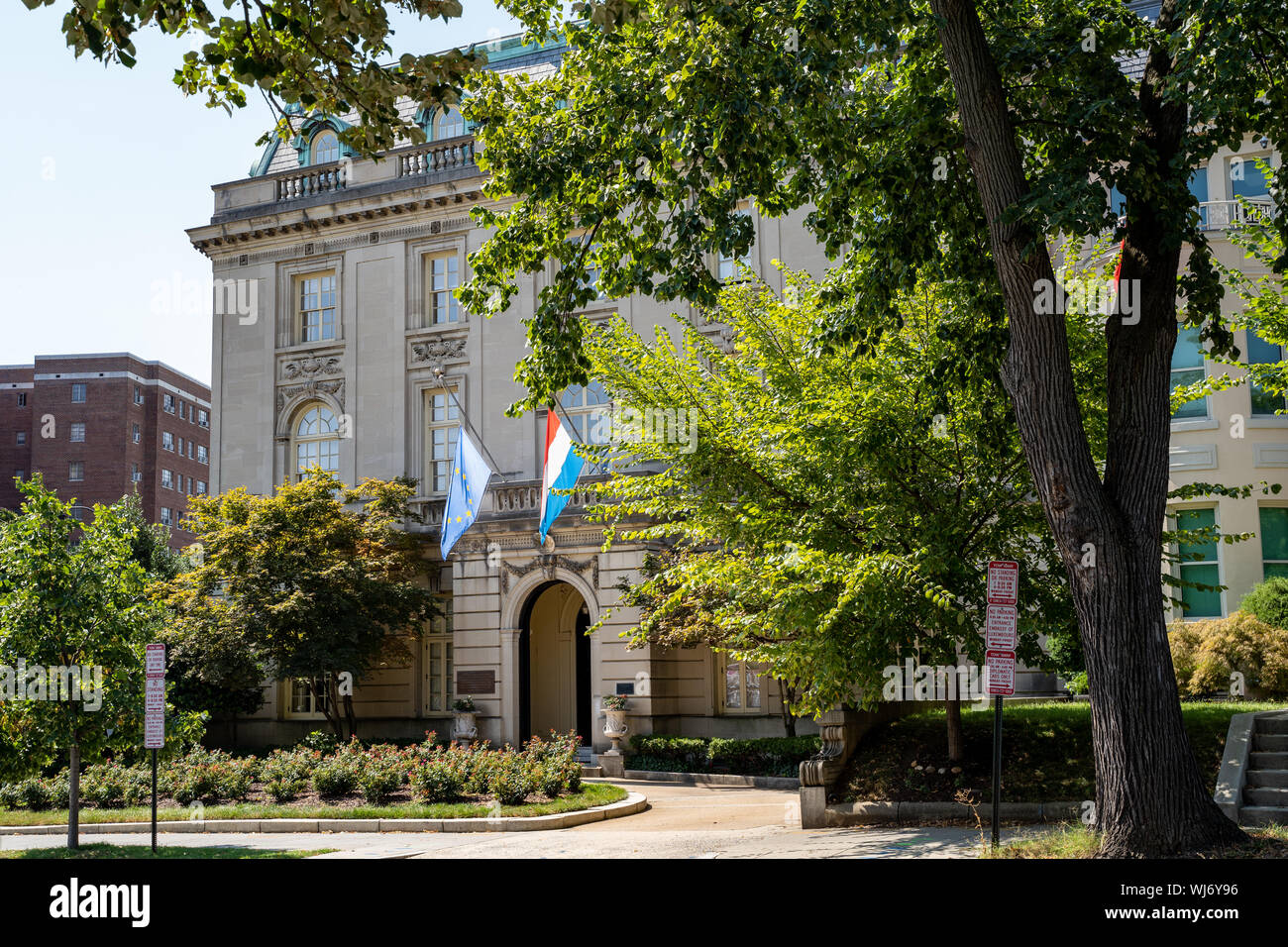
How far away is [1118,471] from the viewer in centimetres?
1105

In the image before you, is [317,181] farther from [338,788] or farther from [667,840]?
[667,840]

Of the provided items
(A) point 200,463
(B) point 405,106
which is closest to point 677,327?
(B) point 405,106

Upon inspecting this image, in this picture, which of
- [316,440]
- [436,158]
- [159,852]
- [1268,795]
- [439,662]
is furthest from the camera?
[316,440]

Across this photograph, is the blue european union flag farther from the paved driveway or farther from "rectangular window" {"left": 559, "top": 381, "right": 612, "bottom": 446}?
the paved driveway

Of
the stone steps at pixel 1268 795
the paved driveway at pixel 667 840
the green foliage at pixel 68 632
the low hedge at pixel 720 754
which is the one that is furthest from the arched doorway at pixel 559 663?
the stone steps at pixel 1268 795

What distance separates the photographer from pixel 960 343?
13.9 meters

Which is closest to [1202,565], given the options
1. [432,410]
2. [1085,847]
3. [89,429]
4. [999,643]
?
[999,643]

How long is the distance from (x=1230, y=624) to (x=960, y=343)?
11790 millimetres

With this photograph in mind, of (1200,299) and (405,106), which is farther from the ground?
(405,106)

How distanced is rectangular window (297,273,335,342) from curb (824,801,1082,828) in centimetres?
2734

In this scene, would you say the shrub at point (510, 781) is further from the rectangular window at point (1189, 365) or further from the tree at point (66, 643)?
the rectangular window at point (1189, 365)

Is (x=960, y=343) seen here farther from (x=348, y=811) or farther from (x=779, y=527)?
(x=348, y=811)

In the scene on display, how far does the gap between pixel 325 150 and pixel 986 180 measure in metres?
33.0

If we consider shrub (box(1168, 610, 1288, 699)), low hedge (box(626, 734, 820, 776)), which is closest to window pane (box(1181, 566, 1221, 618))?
shrub (box(1168, 610, 1288, 699))
